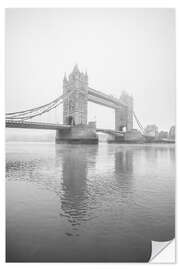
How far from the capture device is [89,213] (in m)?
2.54

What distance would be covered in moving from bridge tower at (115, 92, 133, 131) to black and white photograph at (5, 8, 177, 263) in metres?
0.03

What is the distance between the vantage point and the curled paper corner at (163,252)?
2.26m

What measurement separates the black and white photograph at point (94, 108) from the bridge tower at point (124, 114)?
0.03m

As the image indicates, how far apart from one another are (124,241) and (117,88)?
3.30 m

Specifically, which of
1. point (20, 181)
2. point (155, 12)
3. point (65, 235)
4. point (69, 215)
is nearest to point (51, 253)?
point (65, 235)

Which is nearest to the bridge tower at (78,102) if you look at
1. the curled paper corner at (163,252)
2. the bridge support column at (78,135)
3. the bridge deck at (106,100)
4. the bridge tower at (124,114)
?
the bridge deck at (106,100)

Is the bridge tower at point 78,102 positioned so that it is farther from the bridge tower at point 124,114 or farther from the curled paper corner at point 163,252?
the curled paper corner at point 163,252

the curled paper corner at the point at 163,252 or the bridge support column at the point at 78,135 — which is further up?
the bridge support column at the point at 78,135

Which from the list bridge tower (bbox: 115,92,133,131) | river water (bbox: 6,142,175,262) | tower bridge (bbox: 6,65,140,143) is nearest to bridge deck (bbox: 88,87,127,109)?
tower bridge (bbox: 6,65,140,143)

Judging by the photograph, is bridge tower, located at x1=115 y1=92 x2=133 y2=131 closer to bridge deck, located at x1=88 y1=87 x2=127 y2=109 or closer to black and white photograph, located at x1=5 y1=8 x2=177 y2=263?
black and white photograph, located at x1=5 y1=8 x2=177 y2=263

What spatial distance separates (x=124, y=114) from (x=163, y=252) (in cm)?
319

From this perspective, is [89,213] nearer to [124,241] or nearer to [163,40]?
[124,241]

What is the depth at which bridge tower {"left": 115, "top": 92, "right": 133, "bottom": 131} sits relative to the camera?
184 inches
